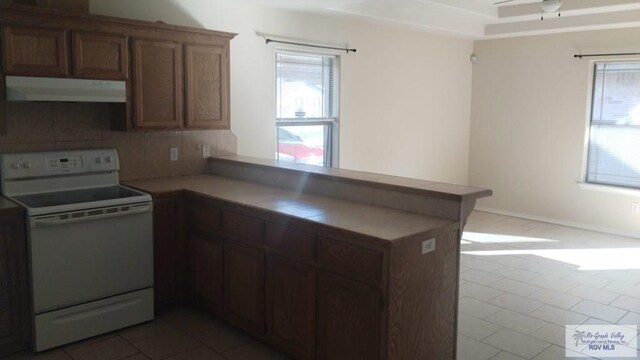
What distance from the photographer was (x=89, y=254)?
325 cm

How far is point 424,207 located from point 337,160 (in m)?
2.72

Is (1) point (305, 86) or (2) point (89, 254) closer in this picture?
(2) point (89, 254)

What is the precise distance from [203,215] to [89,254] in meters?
0.75

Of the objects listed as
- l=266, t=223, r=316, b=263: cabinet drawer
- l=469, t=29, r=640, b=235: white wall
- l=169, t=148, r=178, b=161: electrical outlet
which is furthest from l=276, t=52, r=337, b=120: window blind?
l=469, t=29, r=640, b=235: white wall

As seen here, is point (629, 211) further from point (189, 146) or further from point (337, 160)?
point (189, 146)

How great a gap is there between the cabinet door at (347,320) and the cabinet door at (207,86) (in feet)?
6.31

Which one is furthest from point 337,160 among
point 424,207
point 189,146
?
point 424,207

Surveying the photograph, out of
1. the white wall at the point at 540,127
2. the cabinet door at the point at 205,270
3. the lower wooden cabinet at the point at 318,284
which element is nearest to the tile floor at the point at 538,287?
the white wall at the point at 540,127

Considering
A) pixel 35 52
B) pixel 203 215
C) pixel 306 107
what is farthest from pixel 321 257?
pixel 306 107

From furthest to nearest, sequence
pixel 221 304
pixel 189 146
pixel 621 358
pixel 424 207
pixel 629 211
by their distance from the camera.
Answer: pixel 629 211 → pixel 189 146 → pixel 221 304 → pixel 621 358 → pixel 424 207

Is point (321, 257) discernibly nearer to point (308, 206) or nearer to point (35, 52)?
point (308, 206)

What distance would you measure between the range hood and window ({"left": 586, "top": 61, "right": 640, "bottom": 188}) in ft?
17.4

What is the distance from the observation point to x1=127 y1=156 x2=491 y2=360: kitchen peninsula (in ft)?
8.45

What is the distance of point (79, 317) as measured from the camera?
10.7 ft
